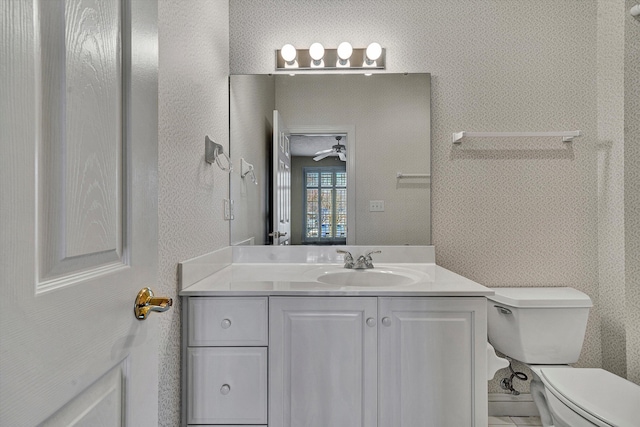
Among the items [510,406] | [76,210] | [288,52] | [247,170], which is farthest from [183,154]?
[510,406]

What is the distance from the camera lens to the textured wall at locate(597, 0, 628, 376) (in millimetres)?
1793

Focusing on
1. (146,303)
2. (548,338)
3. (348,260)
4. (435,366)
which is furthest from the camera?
(348,260)

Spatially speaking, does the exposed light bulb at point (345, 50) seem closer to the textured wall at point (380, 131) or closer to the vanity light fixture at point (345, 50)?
the vanity light fixture at point (345, 50)

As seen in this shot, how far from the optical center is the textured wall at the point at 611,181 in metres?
1.79

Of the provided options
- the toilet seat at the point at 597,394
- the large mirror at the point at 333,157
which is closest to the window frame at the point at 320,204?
the large mirror at the point at 333,157

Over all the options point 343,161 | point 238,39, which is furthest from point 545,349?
point 238,39

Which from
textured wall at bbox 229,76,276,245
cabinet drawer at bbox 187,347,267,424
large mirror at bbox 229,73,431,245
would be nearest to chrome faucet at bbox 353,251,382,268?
large mirror at bbox 229,73,431,245

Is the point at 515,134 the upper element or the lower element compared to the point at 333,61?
lower

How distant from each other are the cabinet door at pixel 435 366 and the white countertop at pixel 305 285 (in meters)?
0.05

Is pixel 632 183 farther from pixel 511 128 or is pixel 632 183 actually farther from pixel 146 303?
pixel 146 303

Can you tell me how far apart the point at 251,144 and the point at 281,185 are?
27 centimetres

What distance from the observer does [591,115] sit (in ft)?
6.28

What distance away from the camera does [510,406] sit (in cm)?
189

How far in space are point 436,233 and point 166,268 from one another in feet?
4.55
